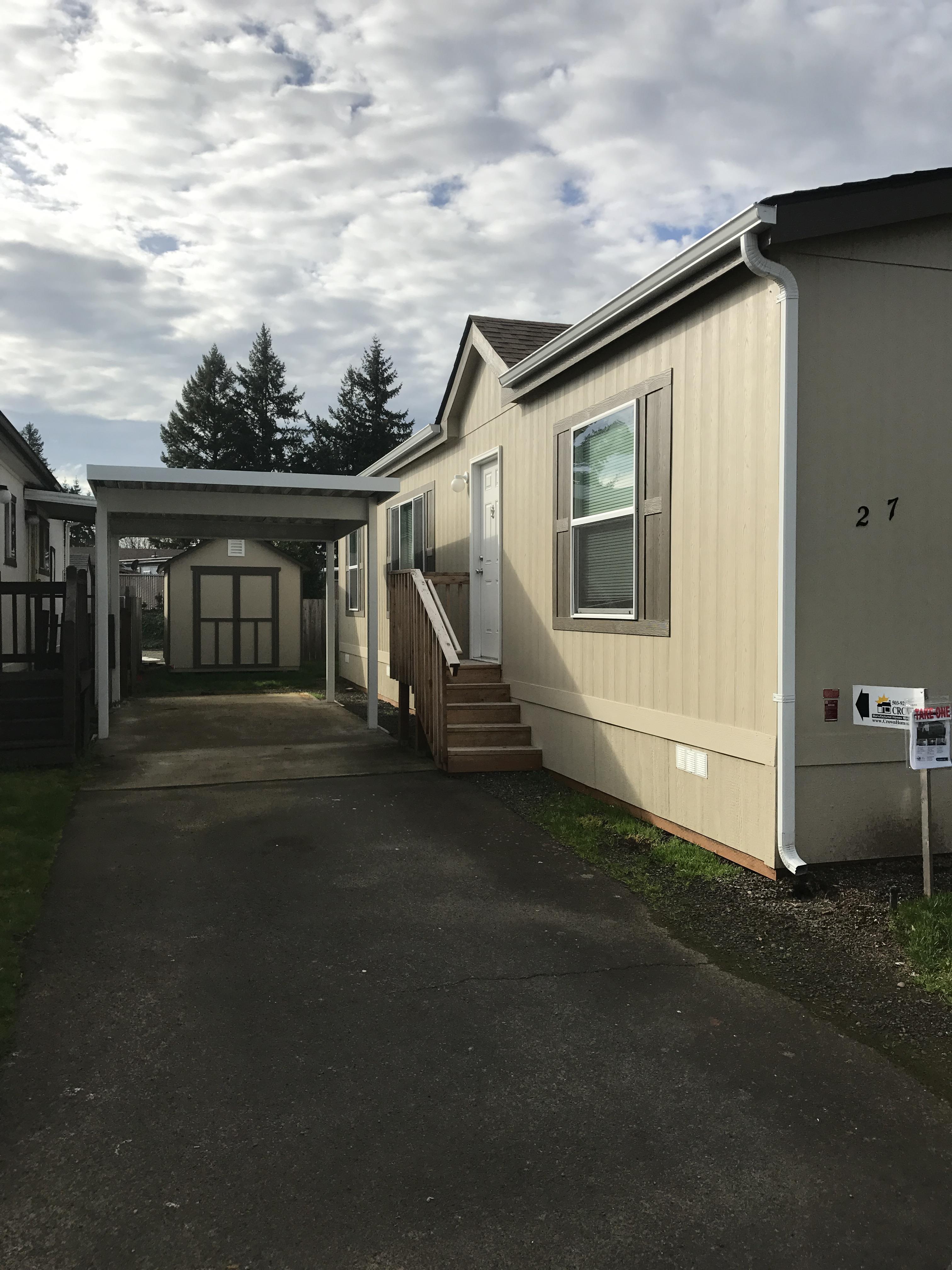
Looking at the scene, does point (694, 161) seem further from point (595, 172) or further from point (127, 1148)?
point (127, 1148)

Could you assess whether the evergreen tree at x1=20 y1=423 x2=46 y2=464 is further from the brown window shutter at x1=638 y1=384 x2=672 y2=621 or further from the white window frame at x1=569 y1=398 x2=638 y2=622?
the brown window shutter at x1=638 y1=384 x2=672 y2=621

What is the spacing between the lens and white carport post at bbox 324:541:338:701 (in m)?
14.0

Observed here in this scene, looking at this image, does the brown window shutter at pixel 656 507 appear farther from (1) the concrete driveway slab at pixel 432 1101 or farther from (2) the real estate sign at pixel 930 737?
(1) the concrete driveway slab at pixel 432 1101

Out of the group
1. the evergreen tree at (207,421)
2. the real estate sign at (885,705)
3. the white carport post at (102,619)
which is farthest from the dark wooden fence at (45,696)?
→ the evergreen tree at (207,421)

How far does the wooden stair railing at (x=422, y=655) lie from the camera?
802cm

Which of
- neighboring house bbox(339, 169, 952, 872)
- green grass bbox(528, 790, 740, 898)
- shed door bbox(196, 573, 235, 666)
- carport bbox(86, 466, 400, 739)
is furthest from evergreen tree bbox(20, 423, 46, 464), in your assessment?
neighboring house bbox(339, 169, 952, 872)

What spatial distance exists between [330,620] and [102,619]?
16.8 feet

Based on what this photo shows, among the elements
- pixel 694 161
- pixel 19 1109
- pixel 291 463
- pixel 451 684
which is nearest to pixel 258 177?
pixel 694 161

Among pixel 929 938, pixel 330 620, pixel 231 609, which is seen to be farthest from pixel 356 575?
pixel 929 938

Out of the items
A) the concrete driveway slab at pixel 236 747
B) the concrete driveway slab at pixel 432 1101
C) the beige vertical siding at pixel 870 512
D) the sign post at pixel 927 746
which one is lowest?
the concrete driveway slab at pixel 432 1101

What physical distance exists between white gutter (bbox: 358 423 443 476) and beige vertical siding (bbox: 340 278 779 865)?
10.0 feet

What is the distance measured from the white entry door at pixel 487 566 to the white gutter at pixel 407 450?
4.31ft

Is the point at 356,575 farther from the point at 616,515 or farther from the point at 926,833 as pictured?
the point at 926,833

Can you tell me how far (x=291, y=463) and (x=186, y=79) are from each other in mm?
35664
